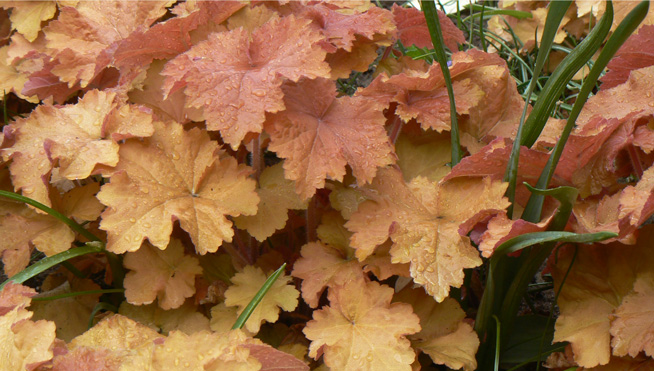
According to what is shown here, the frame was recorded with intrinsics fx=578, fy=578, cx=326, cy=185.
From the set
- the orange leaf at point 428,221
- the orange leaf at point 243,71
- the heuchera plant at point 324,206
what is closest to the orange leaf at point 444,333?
the heuchera plant at point 324,206

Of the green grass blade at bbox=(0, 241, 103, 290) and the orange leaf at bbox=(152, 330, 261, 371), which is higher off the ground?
the orange leaf at bbox=(152, 330, 261, 371)

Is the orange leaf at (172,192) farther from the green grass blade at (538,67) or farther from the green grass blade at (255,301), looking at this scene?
the green grass blade at (538,67)

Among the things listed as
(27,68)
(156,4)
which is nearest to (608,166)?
(156,4)

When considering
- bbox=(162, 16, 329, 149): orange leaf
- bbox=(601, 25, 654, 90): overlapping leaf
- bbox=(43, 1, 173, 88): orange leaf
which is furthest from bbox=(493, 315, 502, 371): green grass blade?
Answer: bbox=(43, 1, 173, 88): orange leaf

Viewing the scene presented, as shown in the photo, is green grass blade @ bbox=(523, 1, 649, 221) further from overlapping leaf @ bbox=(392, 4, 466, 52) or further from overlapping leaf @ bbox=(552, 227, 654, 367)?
overlapping leaf @ bbox=(392, 4, 466, 52)

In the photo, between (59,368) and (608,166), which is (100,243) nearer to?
(59,368)

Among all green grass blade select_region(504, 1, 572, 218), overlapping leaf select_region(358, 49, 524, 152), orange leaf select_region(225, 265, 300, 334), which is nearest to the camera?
green grass blade select_region(504, 1, 572, 218)
